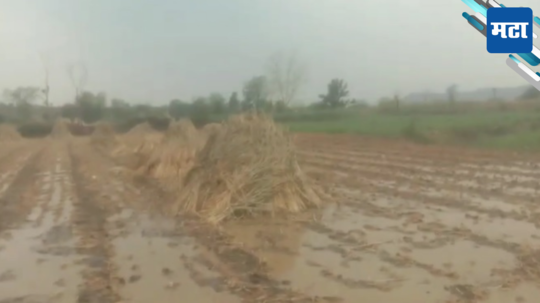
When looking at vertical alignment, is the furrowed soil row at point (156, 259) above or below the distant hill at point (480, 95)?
below

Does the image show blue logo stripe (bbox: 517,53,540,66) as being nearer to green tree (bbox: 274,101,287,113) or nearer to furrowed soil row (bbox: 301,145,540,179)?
furrowed soil row (bbox: 301,145,540,179)

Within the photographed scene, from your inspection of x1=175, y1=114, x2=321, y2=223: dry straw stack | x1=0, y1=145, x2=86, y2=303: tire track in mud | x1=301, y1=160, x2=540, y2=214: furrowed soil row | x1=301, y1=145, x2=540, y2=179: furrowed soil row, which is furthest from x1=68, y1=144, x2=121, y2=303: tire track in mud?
x1=301, y1=145, x2=540, y2=179: furrowed soil row

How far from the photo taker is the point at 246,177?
8234mm

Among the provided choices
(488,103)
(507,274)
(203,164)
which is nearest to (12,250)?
(203,164)

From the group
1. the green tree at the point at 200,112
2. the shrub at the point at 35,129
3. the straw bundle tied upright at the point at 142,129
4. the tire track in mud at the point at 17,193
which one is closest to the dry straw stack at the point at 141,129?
the straw bundle tied upright at the point at 142,129

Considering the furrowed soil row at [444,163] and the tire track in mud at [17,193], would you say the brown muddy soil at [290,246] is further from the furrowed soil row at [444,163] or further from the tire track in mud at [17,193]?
the furrowed soil row at [444,163]

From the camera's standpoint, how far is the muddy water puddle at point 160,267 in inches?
187

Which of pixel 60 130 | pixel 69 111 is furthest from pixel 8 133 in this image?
pixel 69 111

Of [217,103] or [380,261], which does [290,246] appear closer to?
[380,261]

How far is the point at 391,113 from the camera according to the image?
82.9 feet

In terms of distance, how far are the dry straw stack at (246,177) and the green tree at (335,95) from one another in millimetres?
19538

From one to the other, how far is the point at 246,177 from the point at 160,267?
9.42 ft

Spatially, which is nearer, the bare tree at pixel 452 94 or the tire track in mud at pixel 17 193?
the tire track in mud at pixel 17 193
